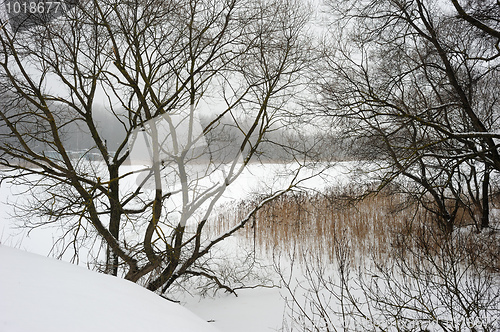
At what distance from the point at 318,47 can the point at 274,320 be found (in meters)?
4.76

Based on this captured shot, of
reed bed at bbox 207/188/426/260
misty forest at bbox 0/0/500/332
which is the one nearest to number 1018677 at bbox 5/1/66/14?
misty forest at bbox 0/0/500/332

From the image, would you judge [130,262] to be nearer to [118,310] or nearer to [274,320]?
[274,320]

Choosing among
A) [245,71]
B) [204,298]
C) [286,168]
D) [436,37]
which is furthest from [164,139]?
[436,37]

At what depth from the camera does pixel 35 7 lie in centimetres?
446

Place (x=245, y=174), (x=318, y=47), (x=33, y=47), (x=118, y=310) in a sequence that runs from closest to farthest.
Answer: (x=118, y=310), (x=33, y=47), (x=318, y=47), (x=245, y=174)

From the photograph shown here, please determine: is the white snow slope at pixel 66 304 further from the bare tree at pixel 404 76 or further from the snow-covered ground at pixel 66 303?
the bare tree at pixel 404 76

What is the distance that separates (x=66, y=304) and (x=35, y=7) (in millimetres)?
4714

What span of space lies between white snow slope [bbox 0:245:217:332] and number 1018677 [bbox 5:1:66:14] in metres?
3.89

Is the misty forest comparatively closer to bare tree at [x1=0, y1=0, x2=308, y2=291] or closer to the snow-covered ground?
bare tree at [x1=0, y1=0, x2=308, y2=291]

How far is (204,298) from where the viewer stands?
629cm

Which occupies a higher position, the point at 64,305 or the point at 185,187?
the point at 185,187

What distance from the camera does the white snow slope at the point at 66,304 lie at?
3.37 feet

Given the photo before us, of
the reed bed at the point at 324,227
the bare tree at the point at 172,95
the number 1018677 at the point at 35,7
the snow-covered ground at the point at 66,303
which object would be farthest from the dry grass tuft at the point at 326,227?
the snow-covered ground at the point at 66,303

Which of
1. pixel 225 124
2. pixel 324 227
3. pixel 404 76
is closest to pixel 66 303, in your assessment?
pixel 225 124
